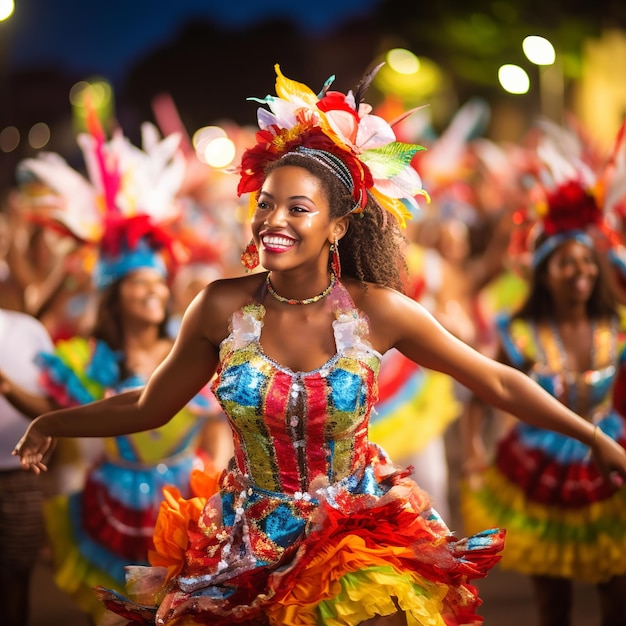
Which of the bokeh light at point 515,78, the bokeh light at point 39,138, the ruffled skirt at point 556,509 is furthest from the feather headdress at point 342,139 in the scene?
the bokeh light at point 39,138

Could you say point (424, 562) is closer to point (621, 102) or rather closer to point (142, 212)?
point (142, 212)

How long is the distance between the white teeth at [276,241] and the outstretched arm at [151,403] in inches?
13.7

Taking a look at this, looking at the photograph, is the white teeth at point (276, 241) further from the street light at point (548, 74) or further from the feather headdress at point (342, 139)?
the street light at point (548, 74)

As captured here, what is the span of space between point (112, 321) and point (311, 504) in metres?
2.56

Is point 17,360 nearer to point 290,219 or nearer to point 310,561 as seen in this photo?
point 290,219

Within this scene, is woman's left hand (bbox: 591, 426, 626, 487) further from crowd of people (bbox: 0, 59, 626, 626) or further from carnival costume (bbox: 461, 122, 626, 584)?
carnival costume (bbox: 461, 122, 626, 584)

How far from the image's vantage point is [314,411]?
12.2 feet

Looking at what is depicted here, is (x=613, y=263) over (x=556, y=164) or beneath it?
beneath

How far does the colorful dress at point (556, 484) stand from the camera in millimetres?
5703

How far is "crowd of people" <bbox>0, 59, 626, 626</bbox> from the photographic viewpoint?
12.2ft

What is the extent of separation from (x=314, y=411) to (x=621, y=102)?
2873 cm

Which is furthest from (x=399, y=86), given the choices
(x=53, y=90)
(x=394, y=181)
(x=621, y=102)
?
(x=53, y=90)

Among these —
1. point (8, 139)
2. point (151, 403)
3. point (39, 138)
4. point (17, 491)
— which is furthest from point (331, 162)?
point (39, 138)

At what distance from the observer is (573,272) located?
6.06 metres
